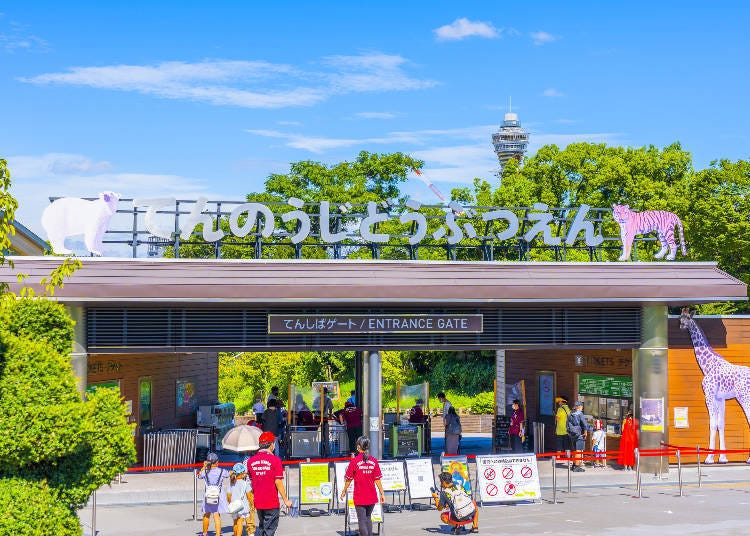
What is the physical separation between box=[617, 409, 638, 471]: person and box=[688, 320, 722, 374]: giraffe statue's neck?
7.64 feet

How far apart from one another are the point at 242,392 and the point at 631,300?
105 feet

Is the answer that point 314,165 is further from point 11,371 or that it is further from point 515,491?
point 11,371

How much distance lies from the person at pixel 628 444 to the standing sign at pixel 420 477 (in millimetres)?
6543

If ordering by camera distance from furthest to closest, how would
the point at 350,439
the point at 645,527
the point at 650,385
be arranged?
the point at 350,439 < the point at 650,385 < the point at 645,527

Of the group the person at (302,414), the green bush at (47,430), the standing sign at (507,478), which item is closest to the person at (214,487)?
the green bush at (47,430)

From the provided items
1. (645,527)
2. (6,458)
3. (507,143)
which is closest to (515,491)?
(645,527)

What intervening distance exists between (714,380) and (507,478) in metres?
7.81

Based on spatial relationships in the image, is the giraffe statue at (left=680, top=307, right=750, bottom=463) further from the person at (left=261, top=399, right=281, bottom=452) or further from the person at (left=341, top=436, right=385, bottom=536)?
the person at (left=341, top=436, right=385, bottom=536)

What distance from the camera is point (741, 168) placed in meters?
45.3

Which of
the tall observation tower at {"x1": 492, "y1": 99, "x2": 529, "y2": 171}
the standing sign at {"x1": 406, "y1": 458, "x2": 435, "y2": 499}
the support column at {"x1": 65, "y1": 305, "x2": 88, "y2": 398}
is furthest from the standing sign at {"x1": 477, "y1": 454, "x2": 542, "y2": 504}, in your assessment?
the tall observation tower at {"x1": 492, "y1": 99, "x2": 529, "y2": 171}

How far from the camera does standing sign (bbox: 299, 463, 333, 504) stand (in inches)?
738

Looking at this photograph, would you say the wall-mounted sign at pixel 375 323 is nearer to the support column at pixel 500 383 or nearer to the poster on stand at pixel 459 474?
the poster on stand at pixel 459 474

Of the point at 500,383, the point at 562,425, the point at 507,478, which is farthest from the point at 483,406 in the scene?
the point at 507,478

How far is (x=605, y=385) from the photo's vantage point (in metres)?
26.5
